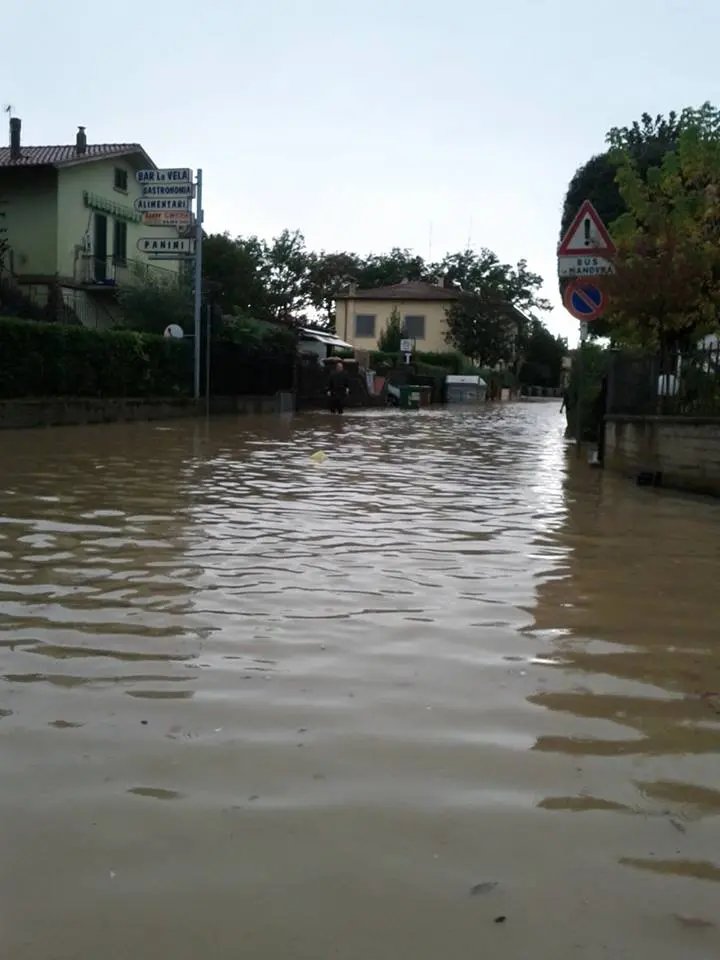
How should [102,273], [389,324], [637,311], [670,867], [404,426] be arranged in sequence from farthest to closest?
1. [389,324]
2. [102,273]
3. [404,426]
4. [637,311]
5. [670,867]

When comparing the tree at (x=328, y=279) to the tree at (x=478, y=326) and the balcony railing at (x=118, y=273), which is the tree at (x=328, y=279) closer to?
the tree at (x=478, y=326)

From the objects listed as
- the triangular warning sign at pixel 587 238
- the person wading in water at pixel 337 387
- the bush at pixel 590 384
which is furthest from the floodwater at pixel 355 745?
the person wading in water at pixel 337 387

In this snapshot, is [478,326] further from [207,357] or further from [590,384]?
[590,384]

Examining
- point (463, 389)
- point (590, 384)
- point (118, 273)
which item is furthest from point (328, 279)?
point (590, 384)

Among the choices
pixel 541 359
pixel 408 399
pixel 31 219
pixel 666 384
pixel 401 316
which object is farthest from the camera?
pixel 541 359

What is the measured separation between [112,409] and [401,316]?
48.5m

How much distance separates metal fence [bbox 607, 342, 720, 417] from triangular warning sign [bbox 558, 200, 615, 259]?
148cm

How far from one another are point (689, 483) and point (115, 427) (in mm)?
13809

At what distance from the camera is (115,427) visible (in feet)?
73.1

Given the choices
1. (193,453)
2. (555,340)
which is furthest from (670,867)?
(555,340)

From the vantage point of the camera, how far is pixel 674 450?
12000 mm

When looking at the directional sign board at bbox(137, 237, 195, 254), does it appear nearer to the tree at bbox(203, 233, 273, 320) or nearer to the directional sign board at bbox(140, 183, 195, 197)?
the directional sign board at bbox(140, 183, 195, 197)

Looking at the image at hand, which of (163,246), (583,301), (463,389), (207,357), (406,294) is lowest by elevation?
(463,389)

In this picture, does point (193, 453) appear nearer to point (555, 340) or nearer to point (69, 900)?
point (69, 900)
